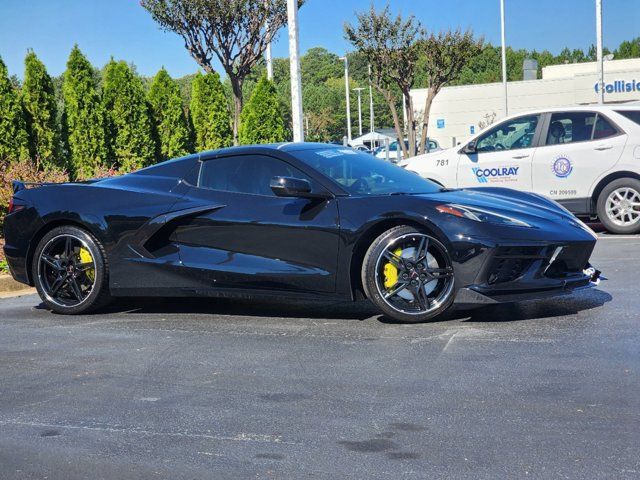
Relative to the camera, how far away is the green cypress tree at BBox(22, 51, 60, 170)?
17.3m

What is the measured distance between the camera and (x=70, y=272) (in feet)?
23.5

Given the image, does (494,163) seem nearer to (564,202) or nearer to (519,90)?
(564,202)

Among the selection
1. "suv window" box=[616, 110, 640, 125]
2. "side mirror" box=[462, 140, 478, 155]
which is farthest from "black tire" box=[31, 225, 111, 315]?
"suv window" box=[616, 110, 640, 125]

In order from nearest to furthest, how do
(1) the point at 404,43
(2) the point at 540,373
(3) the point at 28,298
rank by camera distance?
(2) the point at 540,373 → (3) the point at 28,298 → (1) the point at 404,43

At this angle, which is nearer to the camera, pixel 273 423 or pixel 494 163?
pixel 273 423

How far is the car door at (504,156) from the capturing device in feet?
38.8

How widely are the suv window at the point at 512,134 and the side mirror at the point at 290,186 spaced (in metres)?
6.35

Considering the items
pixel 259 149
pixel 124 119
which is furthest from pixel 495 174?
pixel 124 119

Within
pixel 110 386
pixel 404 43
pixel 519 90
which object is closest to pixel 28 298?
pixel 110 386

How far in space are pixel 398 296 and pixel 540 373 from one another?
62.9 inches

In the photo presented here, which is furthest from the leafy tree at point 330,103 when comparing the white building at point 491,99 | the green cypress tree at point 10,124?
the green cypress tree at point 10,124

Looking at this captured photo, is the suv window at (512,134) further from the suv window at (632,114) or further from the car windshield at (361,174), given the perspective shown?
the car windshield at (361,174)

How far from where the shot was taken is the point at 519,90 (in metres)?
58.1

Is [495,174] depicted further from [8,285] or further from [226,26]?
[226,26]
